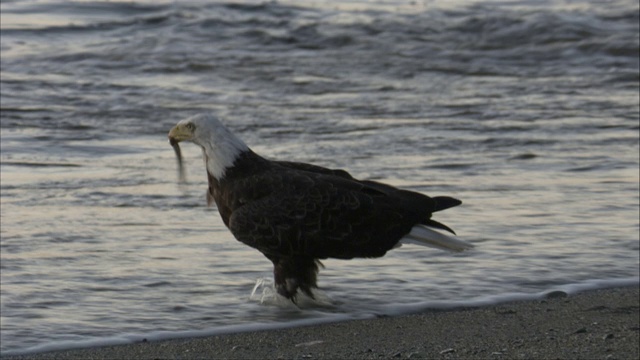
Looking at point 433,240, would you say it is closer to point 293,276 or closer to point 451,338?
point 293,276

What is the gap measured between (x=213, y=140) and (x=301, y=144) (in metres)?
3.85

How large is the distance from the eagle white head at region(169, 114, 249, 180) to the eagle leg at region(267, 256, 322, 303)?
46cm

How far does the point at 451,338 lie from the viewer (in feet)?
18.0

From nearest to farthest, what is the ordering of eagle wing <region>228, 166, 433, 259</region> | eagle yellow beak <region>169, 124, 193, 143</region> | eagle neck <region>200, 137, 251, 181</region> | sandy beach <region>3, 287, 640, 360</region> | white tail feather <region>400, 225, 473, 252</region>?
sandy beach <region>3, 287, 640, 360</region> < eagle wing <region>228, 166, 433, 259</region> < white tail feather <region>400, 225, 473, 252</region> < eagle neck <region>200, 137, 251, 181</region> < eagle yellow beak <region>169, 124, 193, 143</region>

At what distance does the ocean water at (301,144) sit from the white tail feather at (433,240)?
0.22m

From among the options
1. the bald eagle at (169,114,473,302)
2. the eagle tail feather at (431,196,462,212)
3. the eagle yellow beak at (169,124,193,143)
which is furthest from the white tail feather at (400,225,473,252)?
the eagle yellow beak at (169,124,193,143)

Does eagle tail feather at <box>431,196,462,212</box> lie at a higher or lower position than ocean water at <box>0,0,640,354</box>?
higher

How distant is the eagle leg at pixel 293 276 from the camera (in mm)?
6117

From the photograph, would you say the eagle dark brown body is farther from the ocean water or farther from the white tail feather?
the ocean water

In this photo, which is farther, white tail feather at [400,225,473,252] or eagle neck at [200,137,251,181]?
eagle neck at [200,137,251,181]

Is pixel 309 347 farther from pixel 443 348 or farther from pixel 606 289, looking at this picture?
pixel 606 289

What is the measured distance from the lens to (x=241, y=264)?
6.73 m

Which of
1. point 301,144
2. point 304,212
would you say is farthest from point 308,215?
point 301,144

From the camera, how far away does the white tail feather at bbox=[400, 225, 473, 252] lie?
242 inches
